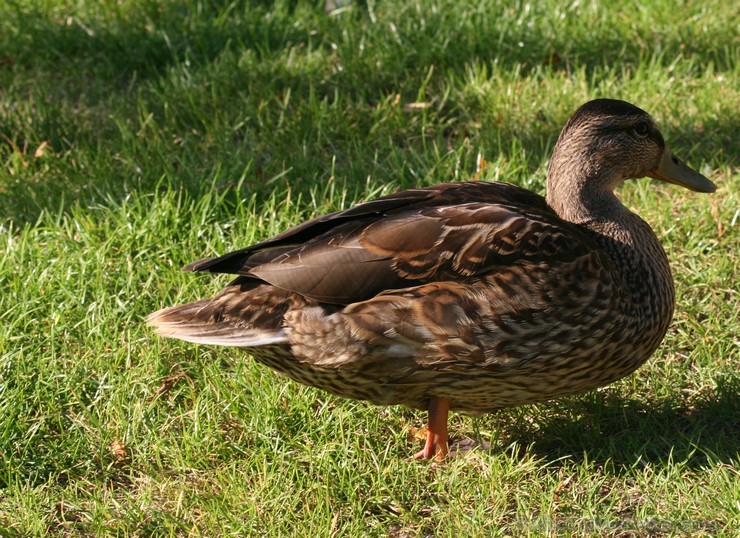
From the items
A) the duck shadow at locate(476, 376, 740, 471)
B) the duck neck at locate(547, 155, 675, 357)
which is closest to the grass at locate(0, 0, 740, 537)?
the duck shadow at locate(476, 376, 740, 471)

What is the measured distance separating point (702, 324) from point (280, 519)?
200cm

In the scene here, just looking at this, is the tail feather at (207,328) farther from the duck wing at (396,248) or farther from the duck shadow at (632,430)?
the duck shadow at (632,430)

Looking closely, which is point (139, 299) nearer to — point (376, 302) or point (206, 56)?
point (376, 302)

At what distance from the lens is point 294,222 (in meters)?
4.78

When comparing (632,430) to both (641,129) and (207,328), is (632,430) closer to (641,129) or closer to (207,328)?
(641,129)

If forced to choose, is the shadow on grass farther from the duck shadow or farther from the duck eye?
the duck shadow

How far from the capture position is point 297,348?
3494 mm

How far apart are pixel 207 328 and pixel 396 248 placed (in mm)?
748

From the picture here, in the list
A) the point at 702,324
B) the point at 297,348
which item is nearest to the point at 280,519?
the point at 297,348

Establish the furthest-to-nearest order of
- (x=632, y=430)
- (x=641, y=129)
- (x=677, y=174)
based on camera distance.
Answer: (x=677, y=174), (x=641, y=129), (x=632, y=430)

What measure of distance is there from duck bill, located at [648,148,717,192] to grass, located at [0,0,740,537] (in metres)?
0.47

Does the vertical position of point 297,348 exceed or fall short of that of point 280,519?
it exceeds it

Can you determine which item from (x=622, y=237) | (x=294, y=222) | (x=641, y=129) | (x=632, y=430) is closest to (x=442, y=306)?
(x=622, y=237)

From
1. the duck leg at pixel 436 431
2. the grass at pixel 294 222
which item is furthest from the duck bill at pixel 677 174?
the duck leg at pixel 436 431
